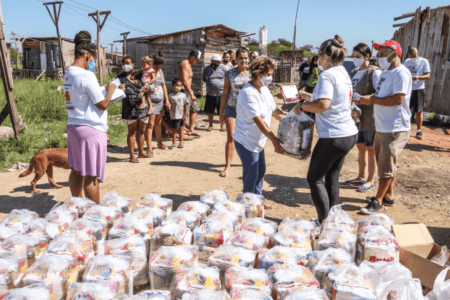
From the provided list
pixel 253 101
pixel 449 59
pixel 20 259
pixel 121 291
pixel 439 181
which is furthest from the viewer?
pixel 449 59

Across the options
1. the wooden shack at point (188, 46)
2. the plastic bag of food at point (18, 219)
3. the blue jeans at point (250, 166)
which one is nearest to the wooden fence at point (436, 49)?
the wooden shack at point (188, 46)

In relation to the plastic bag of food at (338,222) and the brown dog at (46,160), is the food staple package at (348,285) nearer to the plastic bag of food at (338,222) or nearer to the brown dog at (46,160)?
the plastic bag of food at (338,222)

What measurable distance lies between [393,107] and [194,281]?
3.20 m

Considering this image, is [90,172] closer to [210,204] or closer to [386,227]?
[210,204]

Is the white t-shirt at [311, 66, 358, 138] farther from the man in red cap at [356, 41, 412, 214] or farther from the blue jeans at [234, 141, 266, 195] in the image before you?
the man in red cap at [356, 41, 412, 214]

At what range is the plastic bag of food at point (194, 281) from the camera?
2.03 m

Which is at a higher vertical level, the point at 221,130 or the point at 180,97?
the point at 180,97

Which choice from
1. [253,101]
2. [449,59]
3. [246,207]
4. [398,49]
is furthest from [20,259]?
[449,59]

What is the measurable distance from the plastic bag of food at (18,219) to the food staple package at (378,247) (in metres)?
2.59

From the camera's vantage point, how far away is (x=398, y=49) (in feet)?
13.5

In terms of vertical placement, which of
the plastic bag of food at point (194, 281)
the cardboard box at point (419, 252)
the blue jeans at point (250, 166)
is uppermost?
the blue jeans at point (250, 166)

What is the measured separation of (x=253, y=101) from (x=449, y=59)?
9.02m

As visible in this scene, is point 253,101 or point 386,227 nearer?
point 386,227

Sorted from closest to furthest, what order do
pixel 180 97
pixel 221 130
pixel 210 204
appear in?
pixel 210 204 → pixel 180 97 → pixel 221 130
